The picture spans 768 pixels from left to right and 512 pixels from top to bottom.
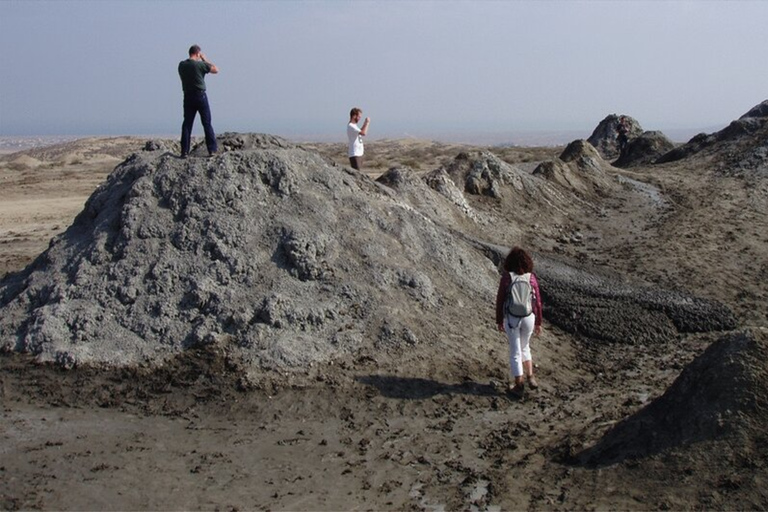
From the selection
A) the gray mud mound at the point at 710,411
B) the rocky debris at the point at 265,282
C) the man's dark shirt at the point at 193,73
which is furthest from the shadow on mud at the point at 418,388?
the man's dark shirt at the point at 193,73

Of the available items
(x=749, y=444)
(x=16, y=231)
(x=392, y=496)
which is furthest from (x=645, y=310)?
(x=16, y=231)

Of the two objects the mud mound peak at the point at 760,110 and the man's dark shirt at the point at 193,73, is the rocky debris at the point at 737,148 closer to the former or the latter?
the mud mound peak at the point at 760,110

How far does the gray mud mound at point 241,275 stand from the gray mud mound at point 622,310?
0.92 m

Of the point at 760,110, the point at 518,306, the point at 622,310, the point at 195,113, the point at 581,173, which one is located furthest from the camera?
the point at 760,110

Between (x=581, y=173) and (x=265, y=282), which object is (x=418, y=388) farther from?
(x=581, y=173)

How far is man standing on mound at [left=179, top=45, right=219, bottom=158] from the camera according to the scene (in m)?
8.56

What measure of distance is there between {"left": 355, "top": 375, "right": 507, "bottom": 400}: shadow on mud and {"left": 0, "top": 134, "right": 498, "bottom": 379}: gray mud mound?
358mm

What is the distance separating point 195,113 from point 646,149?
60.3 feet

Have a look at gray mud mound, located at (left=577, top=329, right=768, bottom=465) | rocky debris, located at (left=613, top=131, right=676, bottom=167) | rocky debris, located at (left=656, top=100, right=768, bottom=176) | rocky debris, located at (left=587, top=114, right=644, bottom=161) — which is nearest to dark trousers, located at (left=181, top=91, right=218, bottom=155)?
gray mud mound, located at (left=577, top=329, right=768, bottom=465)

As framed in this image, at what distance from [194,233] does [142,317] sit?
1055mm

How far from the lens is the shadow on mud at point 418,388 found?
6910 mm

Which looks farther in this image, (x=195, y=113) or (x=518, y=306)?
(x=195, y=113)

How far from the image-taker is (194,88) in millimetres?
8602

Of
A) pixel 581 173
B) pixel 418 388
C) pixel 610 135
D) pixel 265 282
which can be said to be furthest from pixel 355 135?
pixel 610 135
